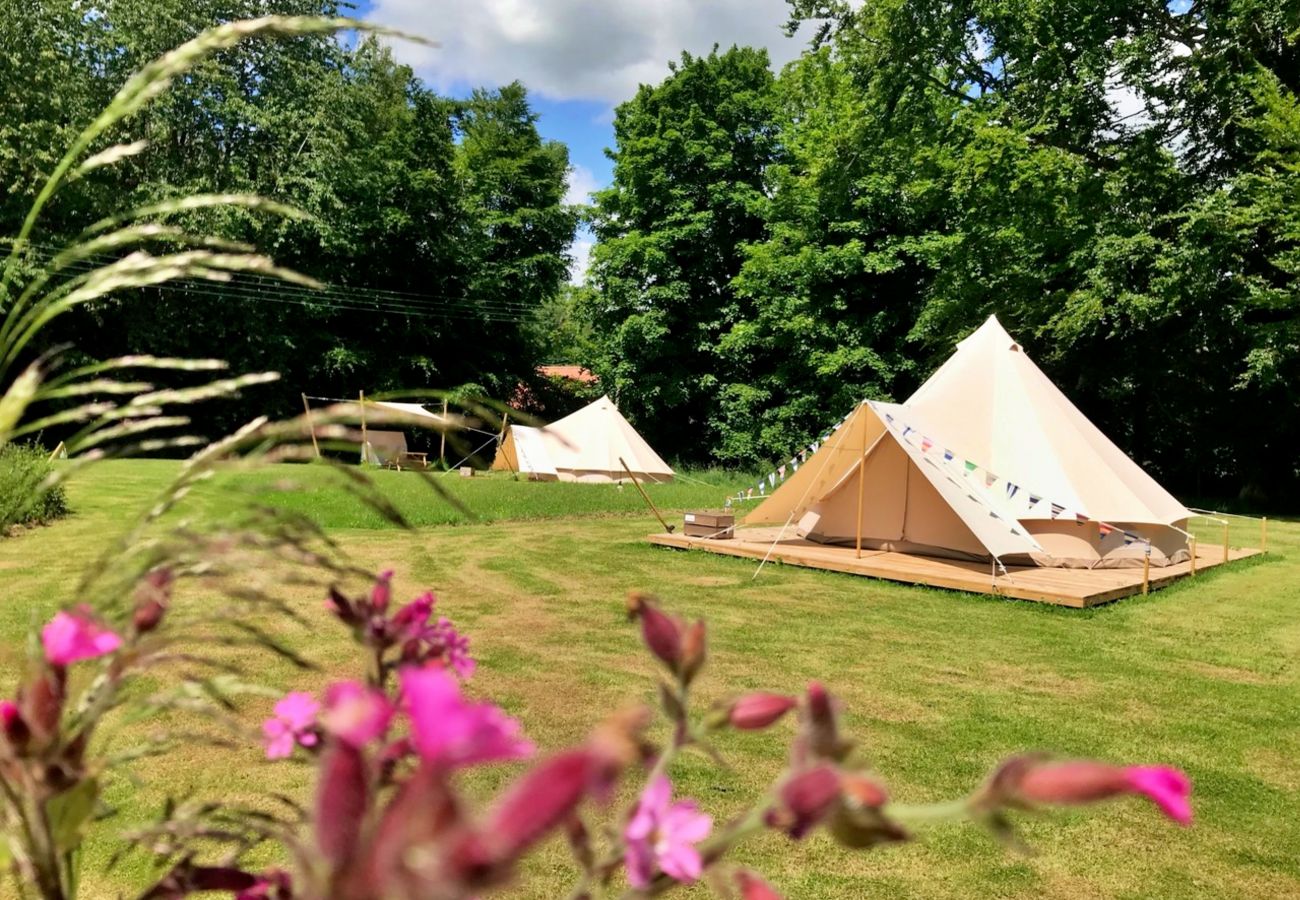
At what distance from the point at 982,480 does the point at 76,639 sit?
29.1ft

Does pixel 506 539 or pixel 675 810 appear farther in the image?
pixel 506 539

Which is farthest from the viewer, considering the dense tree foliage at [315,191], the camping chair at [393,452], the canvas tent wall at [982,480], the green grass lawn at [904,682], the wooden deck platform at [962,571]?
the camping chair at [393,452]

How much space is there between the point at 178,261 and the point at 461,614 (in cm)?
606

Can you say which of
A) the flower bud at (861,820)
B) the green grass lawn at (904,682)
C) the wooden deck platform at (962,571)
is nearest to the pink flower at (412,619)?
the green grass lawn at (904,682)

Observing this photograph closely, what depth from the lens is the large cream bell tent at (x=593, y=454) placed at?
1881 centimetres

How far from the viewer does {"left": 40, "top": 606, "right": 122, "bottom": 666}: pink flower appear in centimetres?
49

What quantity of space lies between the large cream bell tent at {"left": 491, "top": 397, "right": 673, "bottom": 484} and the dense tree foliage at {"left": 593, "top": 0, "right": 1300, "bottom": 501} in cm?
433

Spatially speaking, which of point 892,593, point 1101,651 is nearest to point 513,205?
point 892,593

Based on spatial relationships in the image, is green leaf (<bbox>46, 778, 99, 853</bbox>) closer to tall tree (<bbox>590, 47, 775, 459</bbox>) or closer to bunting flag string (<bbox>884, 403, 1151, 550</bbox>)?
bunting flag string (<bbox>884, 403, 1151, 550</bbox>)

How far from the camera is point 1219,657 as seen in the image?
5926 millimetres

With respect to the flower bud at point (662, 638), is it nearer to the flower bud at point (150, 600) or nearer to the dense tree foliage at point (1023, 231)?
the flower bud at point (150, 600)

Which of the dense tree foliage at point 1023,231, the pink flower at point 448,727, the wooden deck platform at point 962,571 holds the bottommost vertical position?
the wooden deck platform at point 962,571

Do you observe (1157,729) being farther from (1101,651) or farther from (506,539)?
(506,539)

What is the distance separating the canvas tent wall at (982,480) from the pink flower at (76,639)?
325 inches
